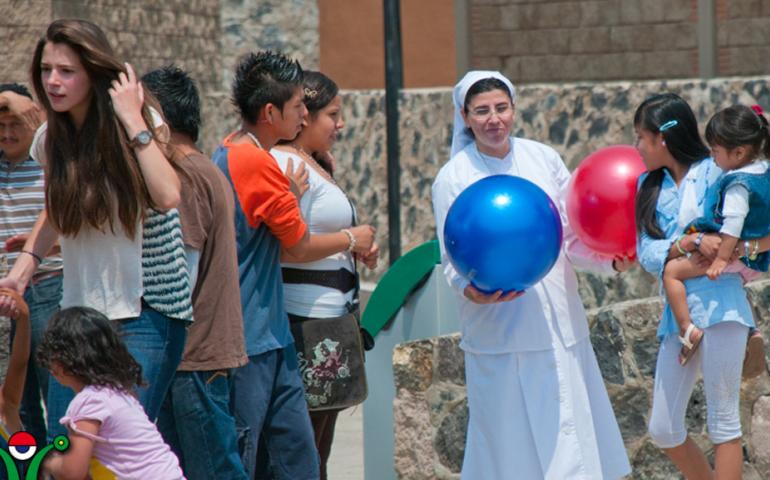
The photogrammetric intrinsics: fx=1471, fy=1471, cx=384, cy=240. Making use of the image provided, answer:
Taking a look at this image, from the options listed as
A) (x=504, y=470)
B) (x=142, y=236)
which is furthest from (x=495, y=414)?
(x=142, y=236)

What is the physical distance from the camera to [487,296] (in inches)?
181

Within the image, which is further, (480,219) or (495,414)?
(495,414)

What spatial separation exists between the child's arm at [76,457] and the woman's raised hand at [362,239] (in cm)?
146

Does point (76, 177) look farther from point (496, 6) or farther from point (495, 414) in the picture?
point (496, 6)

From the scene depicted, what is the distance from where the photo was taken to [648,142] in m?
4.92

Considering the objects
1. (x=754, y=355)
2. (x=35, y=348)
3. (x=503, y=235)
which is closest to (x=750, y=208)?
(x=754, y=355)

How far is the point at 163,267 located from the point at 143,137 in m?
0.36

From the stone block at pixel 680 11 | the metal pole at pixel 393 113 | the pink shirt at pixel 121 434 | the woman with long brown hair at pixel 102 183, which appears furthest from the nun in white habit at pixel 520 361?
the stone block at pixel 680 11

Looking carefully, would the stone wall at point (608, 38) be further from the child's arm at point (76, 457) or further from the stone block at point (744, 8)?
the child's arm at point (76, 457)

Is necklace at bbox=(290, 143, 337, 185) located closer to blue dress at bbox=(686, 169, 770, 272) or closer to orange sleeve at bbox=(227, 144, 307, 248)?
orange sleeve at bbox=(227, 144, 307, 248)

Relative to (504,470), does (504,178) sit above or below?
above

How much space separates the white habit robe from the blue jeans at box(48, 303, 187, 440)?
3.70ft

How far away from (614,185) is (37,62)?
198 centimetres

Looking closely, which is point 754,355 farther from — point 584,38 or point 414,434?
point 584,38
